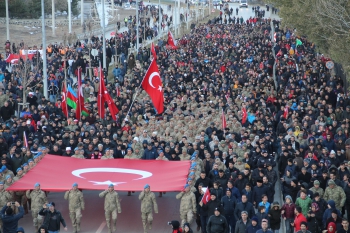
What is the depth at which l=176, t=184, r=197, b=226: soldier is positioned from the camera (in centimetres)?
1681

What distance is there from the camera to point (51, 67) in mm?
35594

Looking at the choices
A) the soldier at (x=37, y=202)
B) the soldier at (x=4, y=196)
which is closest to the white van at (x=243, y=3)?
the soldier at (x=37, y=202)

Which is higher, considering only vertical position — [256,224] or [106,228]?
[256,224]

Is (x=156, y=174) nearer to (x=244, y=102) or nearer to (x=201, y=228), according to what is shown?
(x=201, y=228)

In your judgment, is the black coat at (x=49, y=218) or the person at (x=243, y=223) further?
the black coat at (x=49, y=218)

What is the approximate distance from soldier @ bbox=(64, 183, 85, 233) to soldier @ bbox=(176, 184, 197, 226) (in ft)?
7.57

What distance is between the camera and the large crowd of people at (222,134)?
16.5 metres

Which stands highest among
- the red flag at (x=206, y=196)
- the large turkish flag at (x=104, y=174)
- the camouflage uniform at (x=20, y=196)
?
the red flag at (x=206, y=196)

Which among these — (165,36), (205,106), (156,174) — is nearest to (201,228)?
(156,174)

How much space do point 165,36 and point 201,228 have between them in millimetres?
46455

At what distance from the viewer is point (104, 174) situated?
60.8ft

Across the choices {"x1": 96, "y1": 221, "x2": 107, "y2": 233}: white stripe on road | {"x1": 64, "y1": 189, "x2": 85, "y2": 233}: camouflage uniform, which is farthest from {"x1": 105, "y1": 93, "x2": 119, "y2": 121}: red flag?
{"x1": 64, "y1": 189, "x2": 85, "y2": 233}: camouflage uniform

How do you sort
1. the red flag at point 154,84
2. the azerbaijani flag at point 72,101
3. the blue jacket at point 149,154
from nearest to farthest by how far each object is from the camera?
the blue jacket at point 149,154
the red flag at point 154,84
the azerbaijani flag at point 72,101

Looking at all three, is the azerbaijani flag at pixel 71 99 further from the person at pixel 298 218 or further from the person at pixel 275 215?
the person at pixel 298 218
